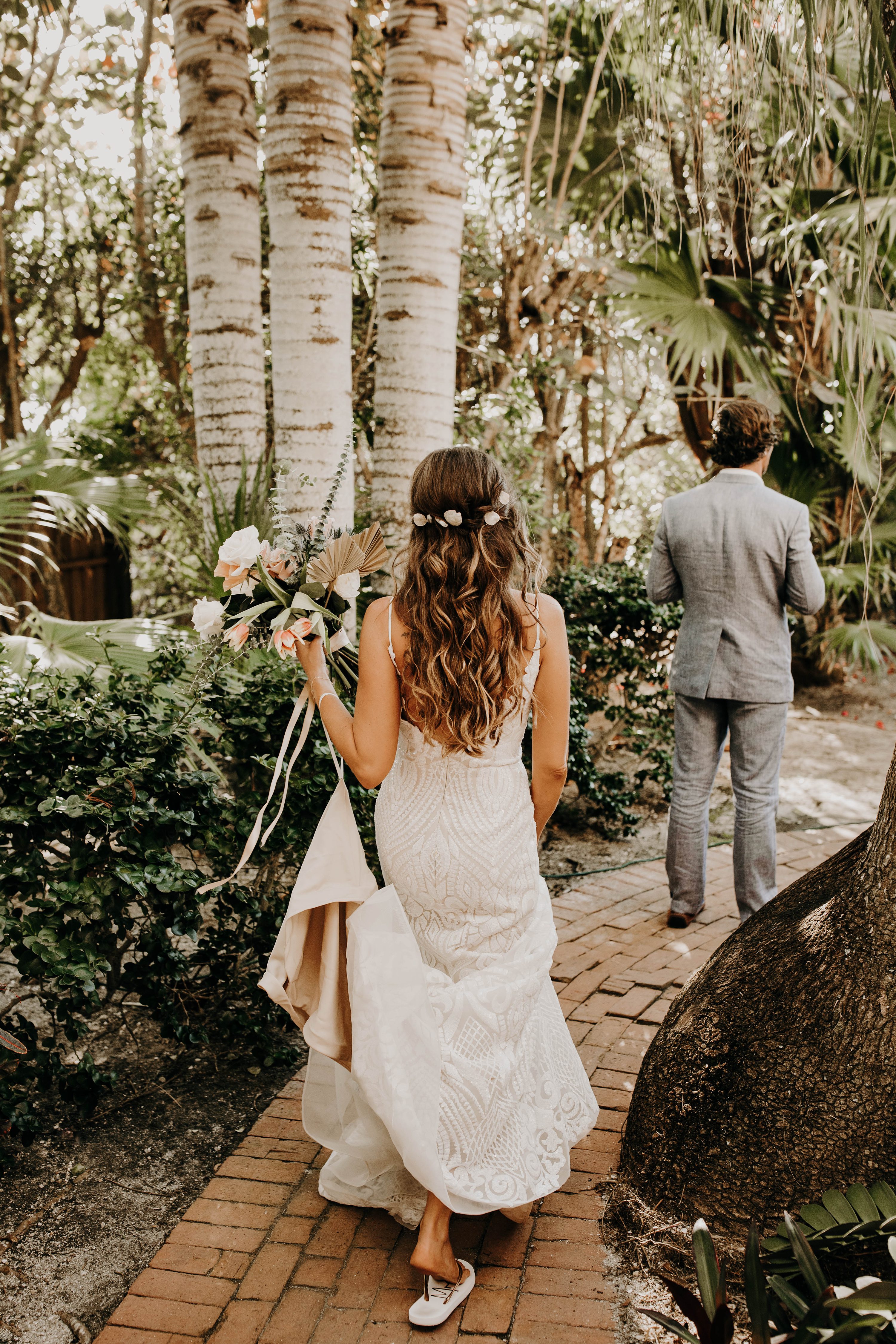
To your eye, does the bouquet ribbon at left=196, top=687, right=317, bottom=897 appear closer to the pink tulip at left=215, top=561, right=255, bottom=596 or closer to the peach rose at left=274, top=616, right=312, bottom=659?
the peach rose at left=274, top=616, right=312, bottom=659

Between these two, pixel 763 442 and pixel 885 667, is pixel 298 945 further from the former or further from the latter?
pixel 885 667

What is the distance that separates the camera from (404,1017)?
7.68ft

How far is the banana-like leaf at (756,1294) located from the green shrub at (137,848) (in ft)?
5.71

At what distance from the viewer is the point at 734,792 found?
415cm

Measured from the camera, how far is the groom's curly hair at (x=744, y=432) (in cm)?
389

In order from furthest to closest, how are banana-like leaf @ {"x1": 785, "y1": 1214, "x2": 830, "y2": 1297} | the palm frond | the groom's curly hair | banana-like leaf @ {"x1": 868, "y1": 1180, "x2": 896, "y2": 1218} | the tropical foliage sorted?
1. the palm frond
2. the groom's curly hair
3. banana-like leaf @ {"x1": 868, "y1": 1180, "x2": 896, "y2": 1218}
4. banana-like leaf @ {"x1": 785, "y1": 1214, "x2": 830, "y2": 1297}
5. the tropical foliage

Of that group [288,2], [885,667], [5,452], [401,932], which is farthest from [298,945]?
[885,667]

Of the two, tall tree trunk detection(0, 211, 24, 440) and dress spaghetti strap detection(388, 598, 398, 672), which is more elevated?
tall tree trunk detection(0, 211, 24, 440)

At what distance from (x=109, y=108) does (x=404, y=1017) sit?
1013 centimetres

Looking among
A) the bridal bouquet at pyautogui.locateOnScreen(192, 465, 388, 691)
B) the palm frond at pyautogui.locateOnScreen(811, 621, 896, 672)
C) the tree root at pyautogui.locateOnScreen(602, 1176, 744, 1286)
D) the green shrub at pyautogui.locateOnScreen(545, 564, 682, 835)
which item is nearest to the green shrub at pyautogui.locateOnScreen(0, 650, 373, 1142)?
the bridal bouquet at pyautogui.locateOnScreen(192, 465, 388, 691)

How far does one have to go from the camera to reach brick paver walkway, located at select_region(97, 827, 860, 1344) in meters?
2.19

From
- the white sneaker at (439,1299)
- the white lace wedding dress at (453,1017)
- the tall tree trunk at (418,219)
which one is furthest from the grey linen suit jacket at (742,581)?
the white sneaker at (439,1299)

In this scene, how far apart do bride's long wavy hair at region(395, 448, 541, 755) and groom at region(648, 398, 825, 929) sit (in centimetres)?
A: 184

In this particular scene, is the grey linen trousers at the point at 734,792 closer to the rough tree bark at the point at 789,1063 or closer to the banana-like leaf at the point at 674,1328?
the rough tree bark at the point at 789,1063
